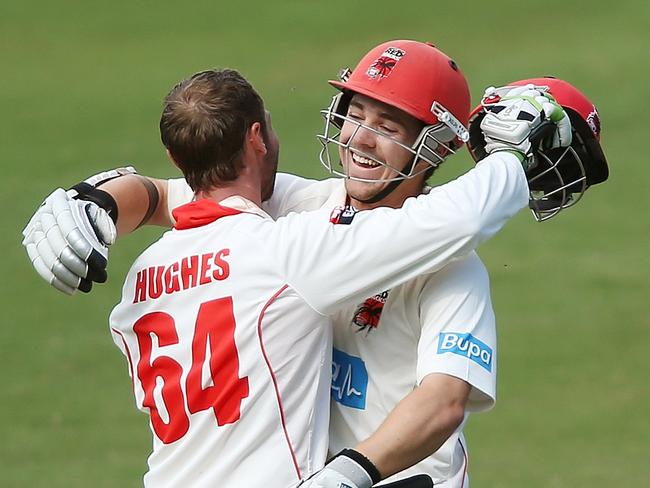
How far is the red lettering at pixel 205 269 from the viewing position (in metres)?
3.96

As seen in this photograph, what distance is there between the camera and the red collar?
4.06 meters

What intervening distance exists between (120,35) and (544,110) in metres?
17.9

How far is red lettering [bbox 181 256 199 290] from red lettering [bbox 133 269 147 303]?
0.16m

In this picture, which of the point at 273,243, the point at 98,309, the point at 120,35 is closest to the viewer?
the point at 273,243

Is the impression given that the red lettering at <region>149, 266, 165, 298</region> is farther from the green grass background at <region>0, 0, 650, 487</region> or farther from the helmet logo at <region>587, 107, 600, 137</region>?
the green grass background at <region>0, 0, 650, 487</region>

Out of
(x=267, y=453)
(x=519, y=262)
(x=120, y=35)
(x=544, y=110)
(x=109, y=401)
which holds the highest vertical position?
(x=544, y=110)

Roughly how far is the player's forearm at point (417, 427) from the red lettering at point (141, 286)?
2.85ft

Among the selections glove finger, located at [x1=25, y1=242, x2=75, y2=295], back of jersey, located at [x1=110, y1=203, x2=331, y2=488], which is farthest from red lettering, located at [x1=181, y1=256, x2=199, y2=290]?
glove finger, located at [x1=25, y1=242, x2=75, y2=295]

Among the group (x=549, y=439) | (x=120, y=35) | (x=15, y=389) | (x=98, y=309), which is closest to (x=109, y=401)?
(x=15, y=389)

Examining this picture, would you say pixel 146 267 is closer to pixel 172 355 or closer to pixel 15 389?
pixel 172 355

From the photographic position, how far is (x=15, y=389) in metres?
10.3

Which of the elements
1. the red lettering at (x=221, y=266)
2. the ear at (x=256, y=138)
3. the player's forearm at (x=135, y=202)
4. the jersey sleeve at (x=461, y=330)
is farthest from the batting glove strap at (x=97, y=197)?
the jersey sleeve at (x=461, y=330)

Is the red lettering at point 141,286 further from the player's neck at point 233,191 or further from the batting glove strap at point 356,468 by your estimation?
the batting glove strap at point 356,468

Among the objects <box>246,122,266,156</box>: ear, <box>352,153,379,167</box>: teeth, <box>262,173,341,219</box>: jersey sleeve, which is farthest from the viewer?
<box>262,173,341,219</box>: jersey sleeve
